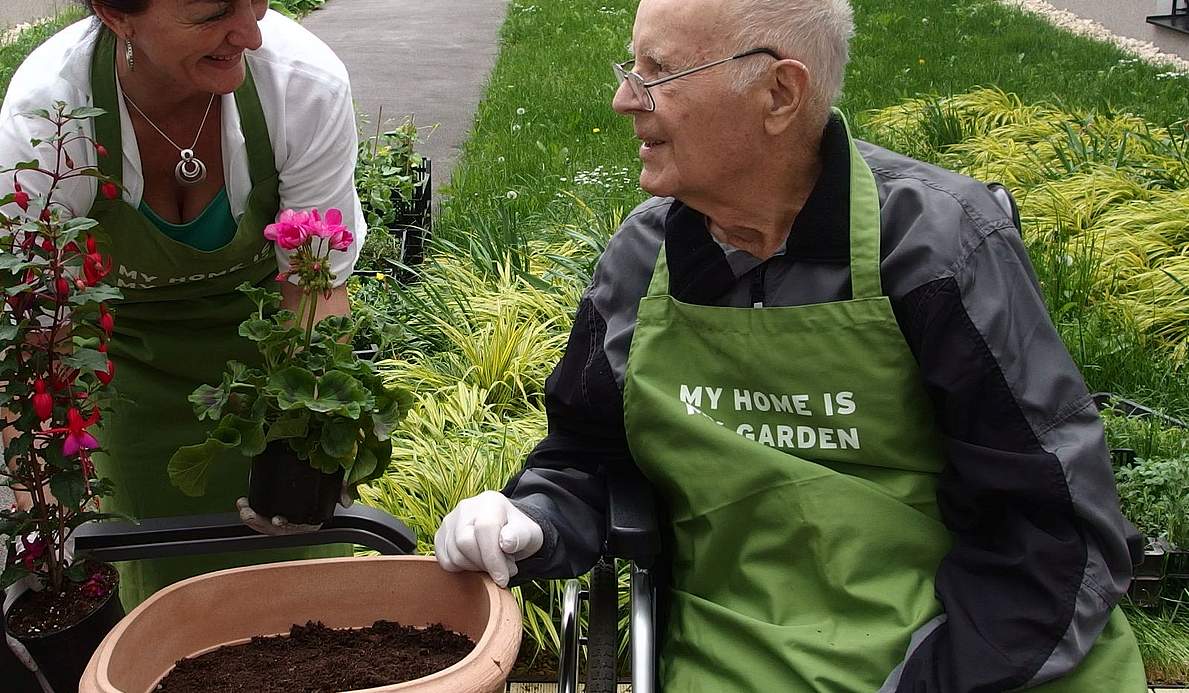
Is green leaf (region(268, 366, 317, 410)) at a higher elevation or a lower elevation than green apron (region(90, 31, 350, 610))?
higher

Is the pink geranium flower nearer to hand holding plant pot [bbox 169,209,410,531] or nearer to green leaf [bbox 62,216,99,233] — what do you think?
hand holding plant pot [bbox 169,209,410,531]

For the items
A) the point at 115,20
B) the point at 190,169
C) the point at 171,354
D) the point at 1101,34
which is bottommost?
the point at 1101,34

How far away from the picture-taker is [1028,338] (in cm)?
178

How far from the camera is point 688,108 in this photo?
6.07 ft

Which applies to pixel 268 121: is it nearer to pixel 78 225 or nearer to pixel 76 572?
pixel 78 225

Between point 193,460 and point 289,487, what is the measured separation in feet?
0.43

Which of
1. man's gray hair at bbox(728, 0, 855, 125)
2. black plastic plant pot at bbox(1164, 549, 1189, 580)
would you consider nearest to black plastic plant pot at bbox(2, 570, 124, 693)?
man's gray hair at bbox(728, 0, 855, 125)

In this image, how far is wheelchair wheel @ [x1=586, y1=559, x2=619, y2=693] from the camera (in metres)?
1.73

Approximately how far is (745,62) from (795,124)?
5.3 inches

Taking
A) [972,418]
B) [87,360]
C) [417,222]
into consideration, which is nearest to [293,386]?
[87,360]

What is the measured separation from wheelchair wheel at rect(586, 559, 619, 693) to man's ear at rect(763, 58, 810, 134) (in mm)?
725

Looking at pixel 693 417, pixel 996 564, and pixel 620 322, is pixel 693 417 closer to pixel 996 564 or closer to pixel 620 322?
pixel 620 322

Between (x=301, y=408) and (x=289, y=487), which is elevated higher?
(x=301, y=408)

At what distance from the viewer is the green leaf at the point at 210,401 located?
64.7 inches
